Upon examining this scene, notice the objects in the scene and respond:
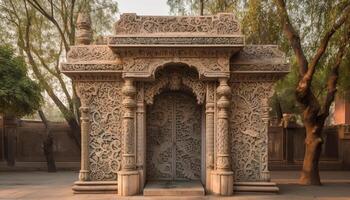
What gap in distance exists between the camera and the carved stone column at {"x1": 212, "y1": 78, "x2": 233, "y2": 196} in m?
8.37

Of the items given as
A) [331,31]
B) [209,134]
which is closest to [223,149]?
[209,134]

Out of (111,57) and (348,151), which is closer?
(111,57)

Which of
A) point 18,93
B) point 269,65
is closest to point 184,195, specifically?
point 269,65

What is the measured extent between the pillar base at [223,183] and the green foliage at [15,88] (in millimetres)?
8442

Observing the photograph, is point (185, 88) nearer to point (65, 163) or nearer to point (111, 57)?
point (111, 57)

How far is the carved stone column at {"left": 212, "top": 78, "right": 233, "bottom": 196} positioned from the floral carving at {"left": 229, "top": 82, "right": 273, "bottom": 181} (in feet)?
1.33

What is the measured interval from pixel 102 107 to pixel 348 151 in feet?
40.4

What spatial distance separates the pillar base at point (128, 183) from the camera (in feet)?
27.4

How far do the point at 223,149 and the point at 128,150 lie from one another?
2116 mm

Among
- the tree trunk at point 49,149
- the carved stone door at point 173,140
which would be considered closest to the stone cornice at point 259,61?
the carved stone door at point 173,140

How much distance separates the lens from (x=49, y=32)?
17078mm

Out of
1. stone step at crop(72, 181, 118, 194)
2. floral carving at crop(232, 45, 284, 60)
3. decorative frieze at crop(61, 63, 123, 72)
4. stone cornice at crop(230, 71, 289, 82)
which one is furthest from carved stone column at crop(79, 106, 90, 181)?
floral carving at crop(232, 45, 284, 60)

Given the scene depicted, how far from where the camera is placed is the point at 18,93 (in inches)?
536

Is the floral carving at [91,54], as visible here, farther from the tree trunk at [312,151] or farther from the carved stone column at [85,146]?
the tree trunk at [312,151]
